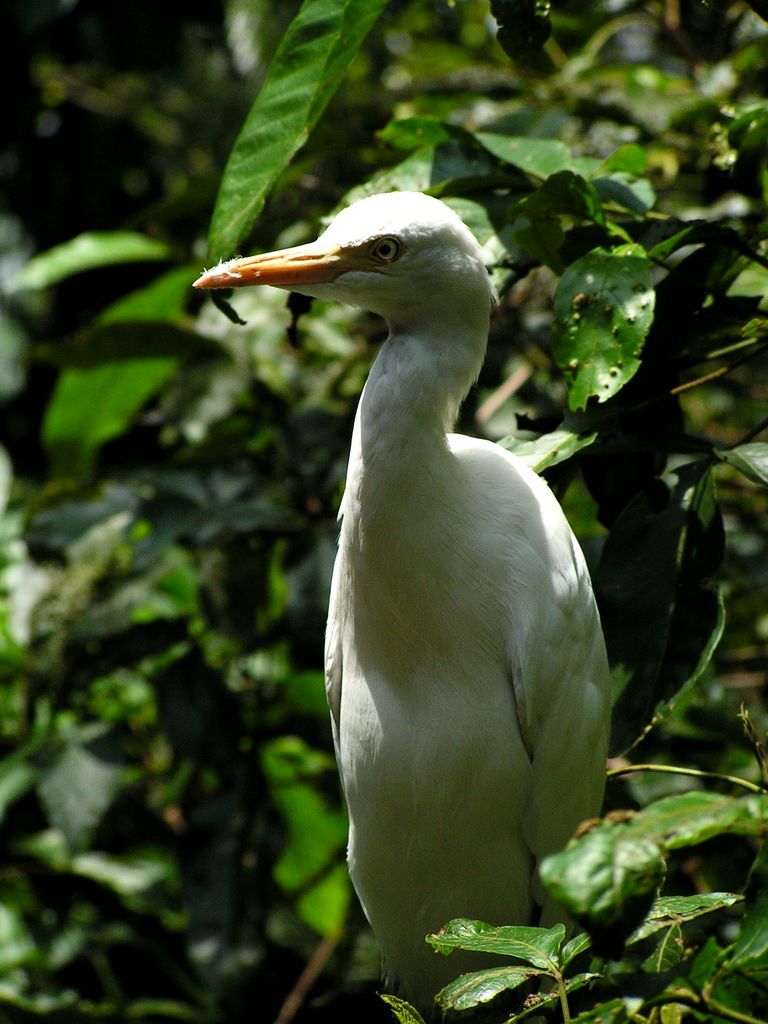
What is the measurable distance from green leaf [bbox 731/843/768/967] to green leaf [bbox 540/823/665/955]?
0.14 meters

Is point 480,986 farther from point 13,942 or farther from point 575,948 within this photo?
point 13,942

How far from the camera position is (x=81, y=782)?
87.4 inches

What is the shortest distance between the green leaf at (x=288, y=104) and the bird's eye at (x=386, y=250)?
142 millimetres

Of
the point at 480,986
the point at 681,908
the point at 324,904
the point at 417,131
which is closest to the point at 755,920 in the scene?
the point at 681,908

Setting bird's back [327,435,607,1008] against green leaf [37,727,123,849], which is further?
green leaf [37,727,123,849]

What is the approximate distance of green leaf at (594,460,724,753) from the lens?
49.9 inches

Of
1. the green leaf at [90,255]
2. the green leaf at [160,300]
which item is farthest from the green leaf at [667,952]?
the green leaf at [90,255]

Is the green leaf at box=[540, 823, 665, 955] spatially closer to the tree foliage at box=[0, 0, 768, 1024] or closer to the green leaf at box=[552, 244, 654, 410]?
the tree foliage at box=[0, 0, 768, 1024]

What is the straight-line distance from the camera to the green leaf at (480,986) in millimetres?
916

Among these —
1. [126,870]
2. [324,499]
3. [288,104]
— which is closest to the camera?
[288,104]

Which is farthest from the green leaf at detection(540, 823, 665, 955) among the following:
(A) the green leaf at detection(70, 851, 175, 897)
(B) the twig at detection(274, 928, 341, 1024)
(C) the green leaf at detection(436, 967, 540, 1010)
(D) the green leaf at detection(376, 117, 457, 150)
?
(A) the green leaf at detection(70, 851, 175, 897)

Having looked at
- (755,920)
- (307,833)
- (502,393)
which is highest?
(755,920)

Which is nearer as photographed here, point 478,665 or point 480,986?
point 480,986

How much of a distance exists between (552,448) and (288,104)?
516mm
